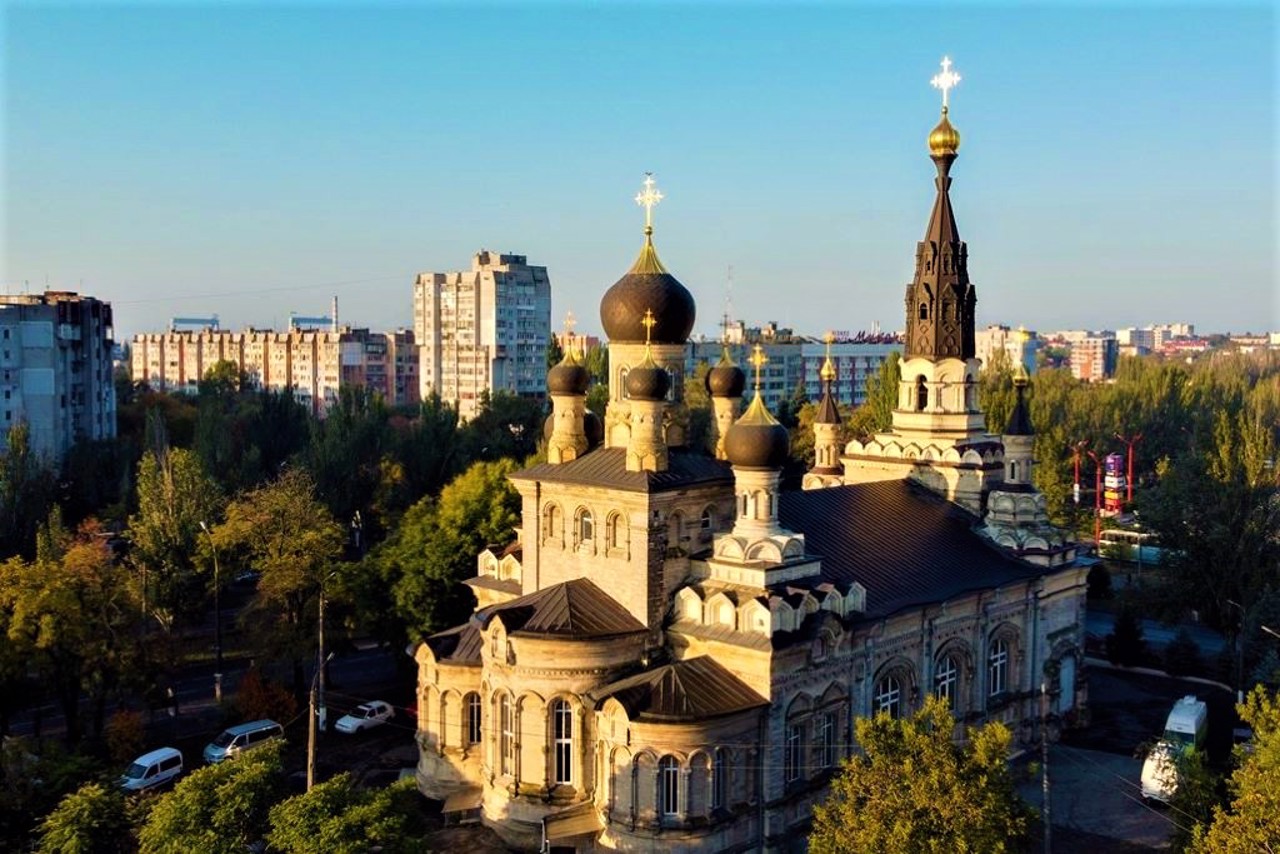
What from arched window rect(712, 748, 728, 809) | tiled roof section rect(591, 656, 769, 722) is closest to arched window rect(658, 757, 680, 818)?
arched window rect(712, 748, 728, 809)

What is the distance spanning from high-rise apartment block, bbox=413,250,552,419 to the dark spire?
59127 millimetres

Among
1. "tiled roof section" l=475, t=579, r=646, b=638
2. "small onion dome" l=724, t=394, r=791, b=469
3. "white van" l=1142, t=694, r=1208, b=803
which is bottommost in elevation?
"white van" l=1142, t=694, r=1208, b=803

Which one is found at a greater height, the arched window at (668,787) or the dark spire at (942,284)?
the dark spire at (942,284)

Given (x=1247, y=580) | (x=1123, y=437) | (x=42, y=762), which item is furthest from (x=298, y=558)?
(x=1123, y=437)

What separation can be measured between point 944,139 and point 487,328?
203 feet

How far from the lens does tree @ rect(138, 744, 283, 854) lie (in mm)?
15719

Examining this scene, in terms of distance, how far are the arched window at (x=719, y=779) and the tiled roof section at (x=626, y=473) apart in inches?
213

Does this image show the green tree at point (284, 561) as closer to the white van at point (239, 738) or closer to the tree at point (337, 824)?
the white van at point (239, 738)

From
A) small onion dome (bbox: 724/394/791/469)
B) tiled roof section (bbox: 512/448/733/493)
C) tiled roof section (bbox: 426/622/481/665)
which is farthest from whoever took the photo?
tiled roof section (bbox: 426/622/481/665)

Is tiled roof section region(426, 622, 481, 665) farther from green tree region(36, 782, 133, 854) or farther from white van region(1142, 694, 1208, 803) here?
white van region(1142, 694, 1208, 803)

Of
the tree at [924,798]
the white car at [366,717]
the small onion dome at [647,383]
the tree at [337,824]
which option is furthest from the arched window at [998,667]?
the tree at [337,824]

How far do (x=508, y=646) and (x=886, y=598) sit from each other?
338 inches

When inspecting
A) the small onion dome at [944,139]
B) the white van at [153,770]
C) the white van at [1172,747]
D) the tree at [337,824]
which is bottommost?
the white van at [153,770]

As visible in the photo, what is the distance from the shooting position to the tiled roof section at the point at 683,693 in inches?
794
